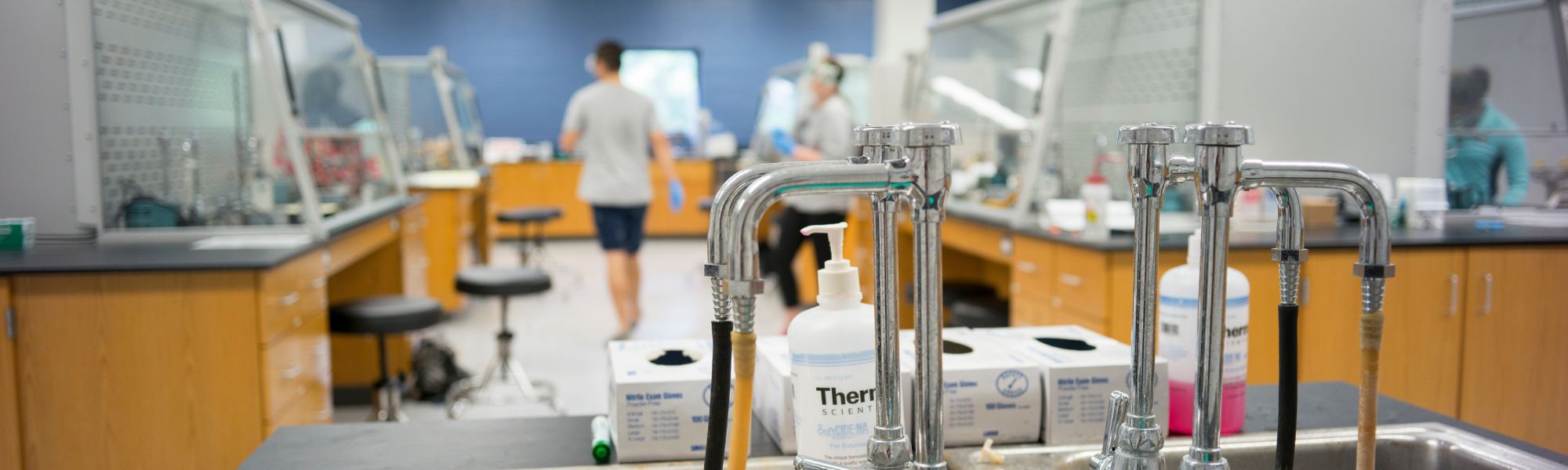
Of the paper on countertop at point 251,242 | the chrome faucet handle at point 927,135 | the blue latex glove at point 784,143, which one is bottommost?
the paper on countertop at point 251,242

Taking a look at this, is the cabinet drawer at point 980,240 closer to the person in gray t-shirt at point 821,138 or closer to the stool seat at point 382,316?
the person in gray t-shirt at point 821,138


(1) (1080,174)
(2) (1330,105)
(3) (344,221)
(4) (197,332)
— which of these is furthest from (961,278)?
(4) (197,332)

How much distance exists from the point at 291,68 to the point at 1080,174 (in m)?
2.85

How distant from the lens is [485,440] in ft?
3.91

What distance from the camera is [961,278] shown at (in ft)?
15.0

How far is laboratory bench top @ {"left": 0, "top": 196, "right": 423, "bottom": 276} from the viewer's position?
7.93ft

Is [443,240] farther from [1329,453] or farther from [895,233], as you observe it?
[895,233]

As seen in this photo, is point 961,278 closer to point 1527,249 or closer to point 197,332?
point 1527,249

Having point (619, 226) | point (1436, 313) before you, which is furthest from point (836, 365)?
point (619, 226)

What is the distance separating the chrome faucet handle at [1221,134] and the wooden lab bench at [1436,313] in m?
2.10

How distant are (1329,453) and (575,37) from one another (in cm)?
995

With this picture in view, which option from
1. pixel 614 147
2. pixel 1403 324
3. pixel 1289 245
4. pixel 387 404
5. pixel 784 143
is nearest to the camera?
pixel 1289 245

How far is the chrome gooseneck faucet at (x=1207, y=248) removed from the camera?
2.64 feet

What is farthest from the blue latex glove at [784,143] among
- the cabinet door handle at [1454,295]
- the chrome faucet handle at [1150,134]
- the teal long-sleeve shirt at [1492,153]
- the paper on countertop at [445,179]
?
the chrome faucet handle at [1150,134]
